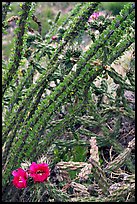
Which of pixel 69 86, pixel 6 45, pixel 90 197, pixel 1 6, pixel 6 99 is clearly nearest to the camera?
pixel 90 197

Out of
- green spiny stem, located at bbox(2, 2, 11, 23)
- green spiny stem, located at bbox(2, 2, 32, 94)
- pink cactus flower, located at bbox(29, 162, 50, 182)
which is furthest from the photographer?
green spiny stem, located at bbox(2, 2, 11, 23)

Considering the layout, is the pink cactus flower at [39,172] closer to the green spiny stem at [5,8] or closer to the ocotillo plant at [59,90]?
the ocotillo plant at [59,90]

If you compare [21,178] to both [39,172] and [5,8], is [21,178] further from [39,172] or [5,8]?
[5,8]

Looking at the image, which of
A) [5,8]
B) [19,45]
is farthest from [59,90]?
[5,8]

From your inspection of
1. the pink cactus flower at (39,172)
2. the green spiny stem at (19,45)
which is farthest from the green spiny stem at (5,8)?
the pink cactus flower at (39,172)

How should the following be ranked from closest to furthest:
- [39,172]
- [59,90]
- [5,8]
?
[39,172] < [59,90] < [5,8]

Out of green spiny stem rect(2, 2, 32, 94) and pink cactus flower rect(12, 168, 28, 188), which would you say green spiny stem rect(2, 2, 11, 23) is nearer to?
green spiny stem rect(2, 2, 32, 94)

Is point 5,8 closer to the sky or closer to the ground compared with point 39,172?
closer to the sky

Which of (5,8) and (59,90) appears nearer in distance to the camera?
(59,90)

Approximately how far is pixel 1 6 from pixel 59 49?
40cm

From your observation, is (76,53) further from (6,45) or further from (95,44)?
(6,45)

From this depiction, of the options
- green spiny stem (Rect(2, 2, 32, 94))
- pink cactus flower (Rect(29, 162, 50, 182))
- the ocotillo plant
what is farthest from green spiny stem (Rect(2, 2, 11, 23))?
pink cactus flower (Rect(29, 162, 50, 182))

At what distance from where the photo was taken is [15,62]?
1753 millimetres

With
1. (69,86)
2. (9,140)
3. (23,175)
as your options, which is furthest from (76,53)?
(23,175)
